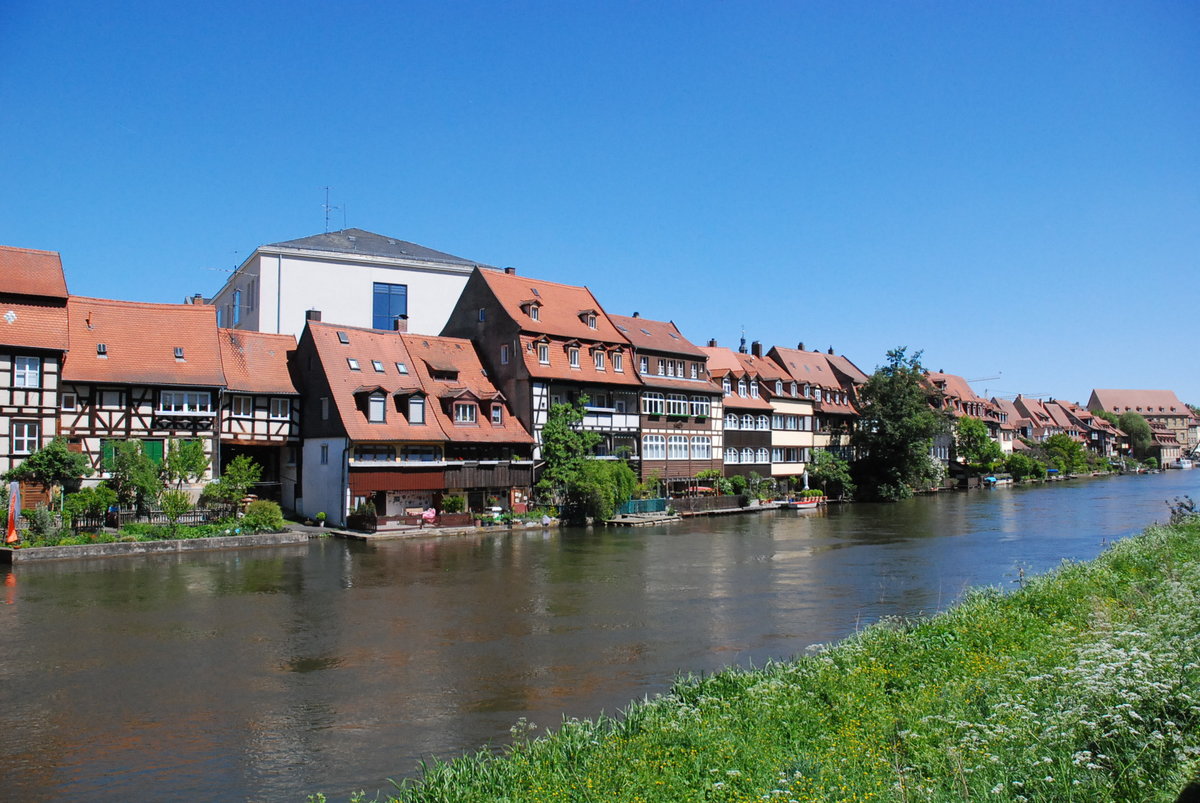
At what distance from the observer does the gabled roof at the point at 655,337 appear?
4691cm

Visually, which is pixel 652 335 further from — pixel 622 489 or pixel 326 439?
pixel 326 439

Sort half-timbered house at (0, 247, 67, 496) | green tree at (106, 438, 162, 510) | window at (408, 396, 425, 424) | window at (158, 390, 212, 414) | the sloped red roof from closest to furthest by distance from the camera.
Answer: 1. half-timbered house at (0, 247, 67, 496)
2. the sloped red roof
3. green tree at (106, 438, 162, 510)
4. window at (158, 390, 212, 414)
5. window at (408, 396, 425, 424)

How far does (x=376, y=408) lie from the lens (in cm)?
3509

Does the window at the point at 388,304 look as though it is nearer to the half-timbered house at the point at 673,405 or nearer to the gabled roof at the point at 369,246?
the gabled roof at the point at 369,246

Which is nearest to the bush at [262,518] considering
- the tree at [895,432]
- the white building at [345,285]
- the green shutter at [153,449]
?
the green shutter at [153,449]

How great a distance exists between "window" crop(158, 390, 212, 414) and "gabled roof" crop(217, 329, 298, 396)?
1165 mm

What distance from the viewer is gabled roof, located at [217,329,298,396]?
3503 centimetres

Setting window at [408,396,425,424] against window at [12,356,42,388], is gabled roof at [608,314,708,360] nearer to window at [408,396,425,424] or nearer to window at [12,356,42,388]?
window at [408,396,425,424]

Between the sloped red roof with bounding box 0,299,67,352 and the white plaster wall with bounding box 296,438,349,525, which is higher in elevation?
the sloped red roof with bounding box 0,299,67,352

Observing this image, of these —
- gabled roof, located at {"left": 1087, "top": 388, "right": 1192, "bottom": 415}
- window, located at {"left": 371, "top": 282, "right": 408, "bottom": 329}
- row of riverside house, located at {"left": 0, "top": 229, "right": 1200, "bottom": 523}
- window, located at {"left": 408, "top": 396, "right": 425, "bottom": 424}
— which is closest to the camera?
row of riverside house, located at {"left": 0, "top": 229, "right": 1200, "bottom": 523}

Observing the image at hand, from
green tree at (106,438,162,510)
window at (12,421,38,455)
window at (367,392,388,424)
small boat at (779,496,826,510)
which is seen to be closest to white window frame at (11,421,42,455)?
window at (12,421,38,455)

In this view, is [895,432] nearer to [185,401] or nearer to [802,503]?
[802,503]

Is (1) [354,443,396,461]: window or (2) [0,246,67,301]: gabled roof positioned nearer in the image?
(2) [0,246,67,301]: gabled roof

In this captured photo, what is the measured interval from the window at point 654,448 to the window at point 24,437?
85.6 feet
